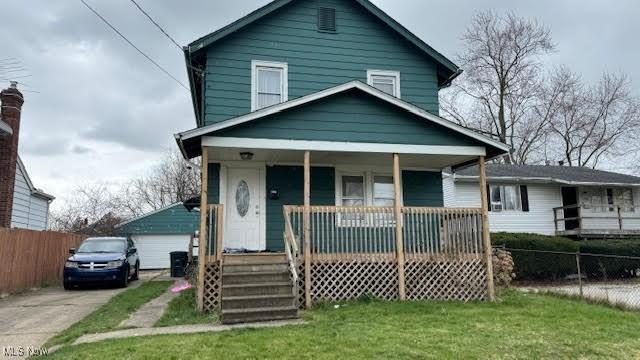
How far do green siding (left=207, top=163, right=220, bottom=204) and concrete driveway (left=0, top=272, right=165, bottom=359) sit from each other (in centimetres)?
361

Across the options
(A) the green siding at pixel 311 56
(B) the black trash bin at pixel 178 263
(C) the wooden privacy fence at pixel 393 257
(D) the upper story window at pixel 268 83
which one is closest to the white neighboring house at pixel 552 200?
(A) the green siding at pixel 311 56

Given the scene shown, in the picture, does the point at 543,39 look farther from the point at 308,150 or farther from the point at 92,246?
the point at 92,246

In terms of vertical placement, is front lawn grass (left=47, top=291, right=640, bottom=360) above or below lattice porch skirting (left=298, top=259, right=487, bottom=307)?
below

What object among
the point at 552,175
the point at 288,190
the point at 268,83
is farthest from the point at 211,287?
the point at 552,175

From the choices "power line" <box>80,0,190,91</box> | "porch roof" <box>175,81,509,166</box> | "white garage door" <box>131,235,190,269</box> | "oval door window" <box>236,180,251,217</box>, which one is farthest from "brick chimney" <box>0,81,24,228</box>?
"oval door window" <box>236,180,251,217</box>

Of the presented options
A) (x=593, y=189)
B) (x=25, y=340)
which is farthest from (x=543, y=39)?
(x=25, y=340)

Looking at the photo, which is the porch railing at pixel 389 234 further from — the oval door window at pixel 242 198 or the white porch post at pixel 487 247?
the oval door window at pixel 242 198

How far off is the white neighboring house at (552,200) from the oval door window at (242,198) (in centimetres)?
1173

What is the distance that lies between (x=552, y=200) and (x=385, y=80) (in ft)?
44.8

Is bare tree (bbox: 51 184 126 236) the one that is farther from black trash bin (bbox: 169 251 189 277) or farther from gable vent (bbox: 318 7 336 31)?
gable vent (bbox: 318 7 336 31)

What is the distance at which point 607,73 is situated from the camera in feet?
113

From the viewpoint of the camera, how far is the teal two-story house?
33.3ft

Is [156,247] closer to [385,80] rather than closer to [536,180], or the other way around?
[385,80]

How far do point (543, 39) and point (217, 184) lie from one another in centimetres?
2909
